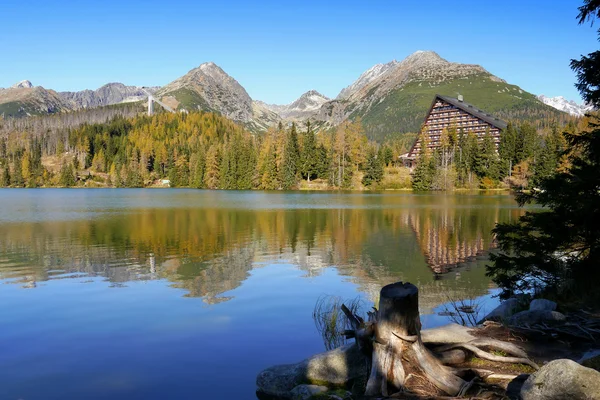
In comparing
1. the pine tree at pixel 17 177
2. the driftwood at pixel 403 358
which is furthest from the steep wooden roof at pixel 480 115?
the pine tree at pixel 17 177

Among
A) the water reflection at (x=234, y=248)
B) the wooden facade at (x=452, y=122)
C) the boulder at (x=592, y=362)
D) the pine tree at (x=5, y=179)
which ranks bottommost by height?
the water reflection at (x=234, y=248)

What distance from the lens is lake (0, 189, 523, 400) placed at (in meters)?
10.0

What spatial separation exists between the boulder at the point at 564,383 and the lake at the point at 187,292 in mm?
5192

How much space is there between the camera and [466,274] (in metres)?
21.5

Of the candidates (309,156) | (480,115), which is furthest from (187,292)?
(480,115)

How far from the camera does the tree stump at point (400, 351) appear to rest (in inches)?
278

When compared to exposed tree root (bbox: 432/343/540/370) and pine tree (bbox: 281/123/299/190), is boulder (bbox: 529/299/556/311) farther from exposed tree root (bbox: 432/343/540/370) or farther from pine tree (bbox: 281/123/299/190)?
pine tree (bbox: 281/123/299/190)

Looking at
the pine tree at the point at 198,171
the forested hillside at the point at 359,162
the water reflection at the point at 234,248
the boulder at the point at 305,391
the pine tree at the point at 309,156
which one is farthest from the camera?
the pine tree at the point at 198,171

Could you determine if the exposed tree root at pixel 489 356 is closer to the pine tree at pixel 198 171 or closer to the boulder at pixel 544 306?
the boulder at pixel 544 306

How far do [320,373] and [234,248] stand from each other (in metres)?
20.9

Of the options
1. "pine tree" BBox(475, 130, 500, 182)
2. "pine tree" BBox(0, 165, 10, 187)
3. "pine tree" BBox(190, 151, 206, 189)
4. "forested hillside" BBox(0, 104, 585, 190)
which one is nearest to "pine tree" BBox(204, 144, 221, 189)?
"forested hillside" BBox(0, 104, 585, 190)

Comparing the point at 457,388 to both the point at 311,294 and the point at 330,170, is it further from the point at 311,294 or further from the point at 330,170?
the point at 330,170

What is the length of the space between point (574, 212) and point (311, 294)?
31.0 feet

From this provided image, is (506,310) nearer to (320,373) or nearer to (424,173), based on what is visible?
(320,373)
